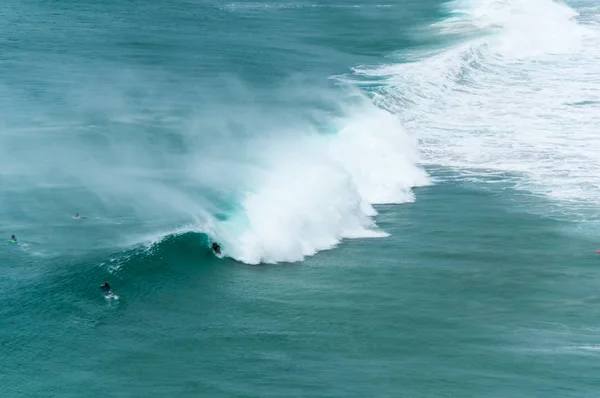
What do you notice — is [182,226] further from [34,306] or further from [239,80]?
[239,80]

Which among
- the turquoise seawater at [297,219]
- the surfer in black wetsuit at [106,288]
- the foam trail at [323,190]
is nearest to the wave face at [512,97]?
the turquoise seawater at [297,219]

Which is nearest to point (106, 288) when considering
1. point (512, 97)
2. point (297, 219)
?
point (297, 219)

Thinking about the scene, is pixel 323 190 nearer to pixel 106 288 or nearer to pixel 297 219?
pixel 297 219

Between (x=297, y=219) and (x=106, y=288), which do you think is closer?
(x=106, y=288)

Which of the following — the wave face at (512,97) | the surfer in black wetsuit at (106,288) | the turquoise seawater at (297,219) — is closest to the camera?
the turquoise seawater at (297,219)

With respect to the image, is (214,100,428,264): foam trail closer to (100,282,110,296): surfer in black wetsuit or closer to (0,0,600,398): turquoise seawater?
(0,0,600,398): turquoise seawater

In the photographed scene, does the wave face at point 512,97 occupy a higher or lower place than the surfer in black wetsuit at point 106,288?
higher

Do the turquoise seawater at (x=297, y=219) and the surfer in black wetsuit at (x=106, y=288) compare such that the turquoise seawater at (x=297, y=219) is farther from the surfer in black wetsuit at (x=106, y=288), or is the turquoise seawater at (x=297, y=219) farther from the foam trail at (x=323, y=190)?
the surfer in black wetsuit at (x=106, y=288)

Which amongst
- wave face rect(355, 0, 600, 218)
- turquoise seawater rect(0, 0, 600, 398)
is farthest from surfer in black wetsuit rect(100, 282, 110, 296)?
wave face rect(355, 0, 600, 218)
